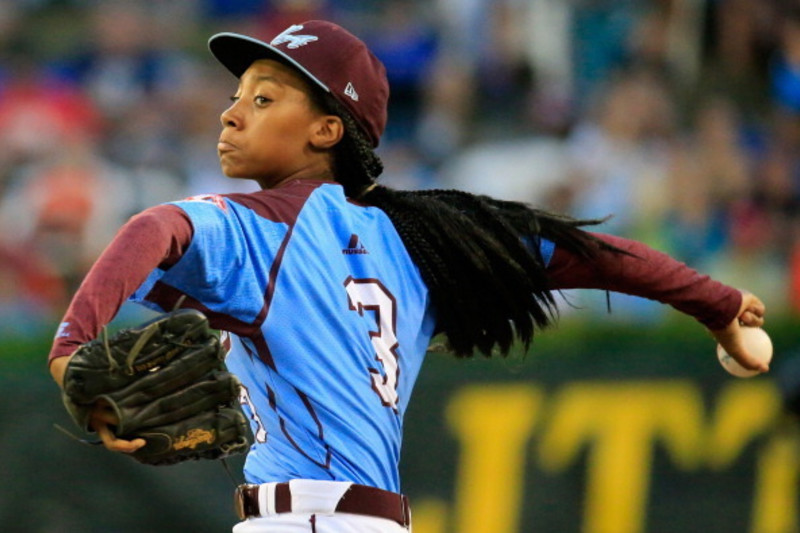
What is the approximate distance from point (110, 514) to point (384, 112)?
11.5 feet

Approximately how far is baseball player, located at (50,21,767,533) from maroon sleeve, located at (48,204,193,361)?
70 mm

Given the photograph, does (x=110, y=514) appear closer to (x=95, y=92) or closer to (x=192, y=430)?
(x=192, y=430)

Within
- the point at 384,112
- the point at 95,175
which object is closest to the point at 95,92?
the point at 95,175

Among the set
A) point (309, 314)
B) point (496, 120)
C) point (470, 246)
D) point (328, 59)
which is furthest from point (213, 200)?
point (496, 120)

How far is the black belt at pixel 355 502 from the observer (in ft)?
11.3

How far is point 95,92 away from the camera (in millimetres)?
10375

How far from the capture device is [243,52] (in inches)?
148

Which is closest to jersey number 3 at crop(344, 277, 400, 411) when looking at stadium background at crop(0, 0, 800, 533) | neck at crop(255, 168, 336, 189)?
neck at crop(255, 168, 336, 189)

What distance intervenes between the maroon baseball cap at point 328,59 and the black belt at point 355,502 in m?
1.05

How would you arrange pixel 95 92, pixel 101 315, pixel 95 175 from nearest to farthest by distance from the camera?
pixel 101 315
pixel 95 175
pixel 95 92

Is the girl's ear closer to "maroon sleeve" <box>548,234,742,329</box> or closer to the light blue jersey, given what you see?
the light blue jersey

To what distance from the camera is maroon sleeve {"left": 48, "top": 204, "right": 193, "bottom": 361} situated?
282cm

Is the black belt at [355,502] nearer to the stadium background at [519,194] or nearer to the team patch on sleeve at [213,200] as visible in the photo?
the team patch on sleeve at [213,200]

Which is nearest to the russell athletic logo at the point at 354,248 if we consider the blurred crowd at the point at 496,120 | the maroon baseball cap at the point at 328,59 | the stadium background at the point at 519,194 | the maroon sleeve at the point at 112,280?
the maroon baseball cap at the point at 328,59
